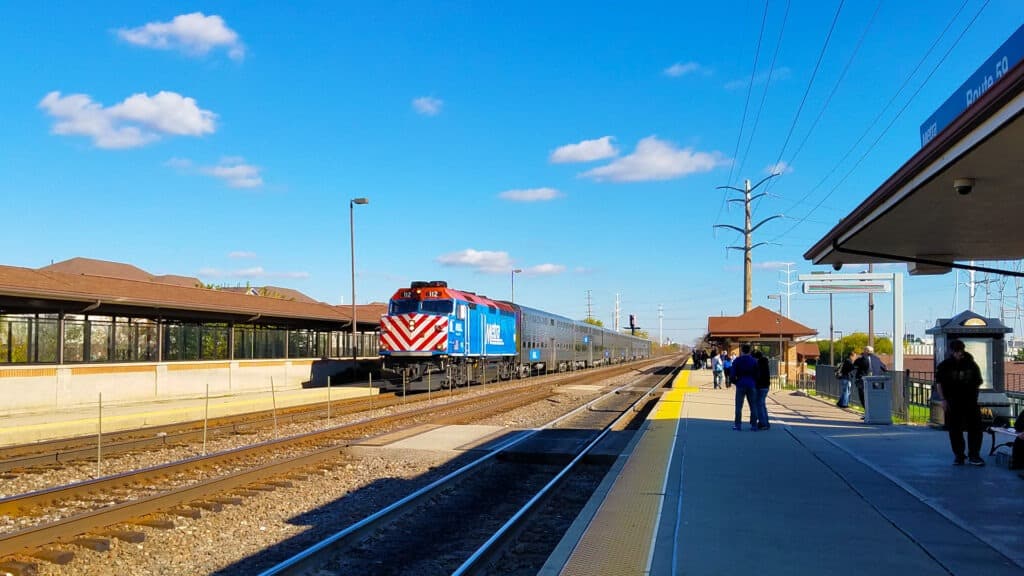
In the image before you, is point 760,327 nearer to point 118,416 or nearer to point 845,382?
point 845,382

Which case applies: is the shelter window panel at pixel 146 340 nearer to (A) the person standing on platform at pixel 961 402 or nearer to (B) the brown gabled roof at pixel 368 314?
(B) the brown gabled roof at pixel 368 314

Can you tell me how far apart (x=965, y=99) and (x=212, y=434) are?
14.5m

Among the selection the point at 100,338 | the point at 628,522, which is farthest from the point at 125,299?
the point at 628,522

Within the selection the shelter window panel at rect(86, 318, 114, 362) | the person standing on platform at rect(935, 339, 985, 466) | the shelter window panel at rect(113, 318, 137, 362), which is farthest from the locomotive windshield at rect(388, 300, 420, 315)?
the person standing on platform at rect(935, 339, 985, 466)

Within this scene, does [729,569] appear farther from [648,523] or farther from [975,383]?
[975,383]

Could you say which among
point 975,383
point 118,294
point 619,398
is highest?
point 118,294

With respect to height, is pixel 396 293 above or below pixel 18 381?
above

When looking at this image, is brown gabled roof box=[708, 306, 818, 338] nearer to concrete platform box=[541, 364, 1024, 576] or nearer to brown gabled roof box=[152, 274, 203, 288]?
concrete platform box=[541, 364, 1024, 576]

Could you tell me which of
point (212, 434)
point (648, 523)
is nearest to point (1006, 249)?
point (648, 523)

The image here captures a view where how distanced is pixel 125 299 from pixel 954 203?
1955 cm

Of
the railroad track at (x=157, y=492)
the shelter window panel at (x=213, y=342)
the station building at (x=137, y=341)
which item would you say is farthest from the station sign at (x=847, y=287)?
the shelter window panel at (x=213, y=342)

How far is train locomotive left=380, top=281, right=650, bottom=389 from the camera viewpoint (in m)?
25.7

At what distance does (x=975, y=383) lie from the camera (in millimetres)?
9477

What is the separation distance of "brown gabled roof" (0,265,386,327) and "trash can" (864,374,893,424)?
58.8 feet
